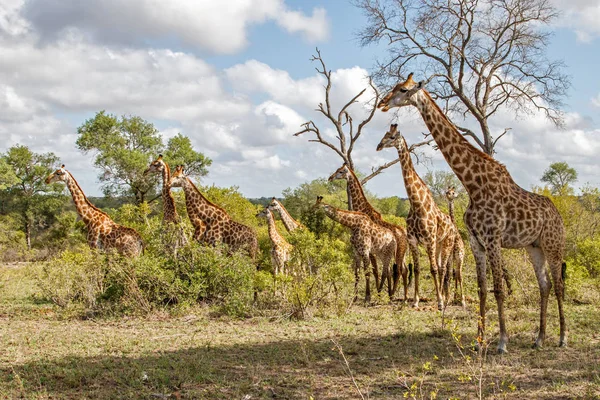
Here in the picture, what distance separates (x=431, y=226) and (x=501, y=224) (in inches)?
132

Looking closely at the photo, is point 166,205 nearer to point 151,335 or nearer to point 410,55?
point 151,335

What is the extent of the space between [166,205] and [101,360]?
19.3 ft

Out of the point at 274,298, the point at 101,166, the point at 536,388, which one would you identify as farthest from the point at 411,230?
the point at 101,166

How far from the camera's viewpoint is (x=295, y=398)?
5.54 meters

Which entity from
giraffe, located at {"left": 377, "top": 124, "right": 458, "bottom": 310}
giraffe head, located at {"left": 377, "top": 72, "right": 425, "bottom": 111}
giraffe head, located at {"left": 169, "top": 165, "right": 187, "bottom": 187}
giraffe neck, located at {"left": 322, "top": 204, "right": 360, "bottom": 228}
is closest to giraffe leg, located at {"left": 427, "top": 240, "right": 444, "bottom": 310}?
giraffe, located at {"left": 377, "top": 124, "right": 458, "bottom": 310}

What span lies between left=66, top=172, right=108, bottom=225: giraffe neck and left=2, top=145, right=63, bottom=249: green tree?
67.3 feet

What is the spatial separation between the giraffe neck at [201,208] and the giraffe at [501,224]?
18.6 feet

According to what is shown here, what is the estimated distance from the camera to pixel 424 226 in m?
10.4

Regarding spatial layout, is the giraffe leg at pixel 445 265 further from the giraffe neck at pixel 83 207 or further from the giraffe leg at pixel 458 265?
the giraffe neck at pixel 83 207

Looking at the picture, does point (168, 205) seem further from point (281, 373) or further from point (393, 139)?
point (281, 373)

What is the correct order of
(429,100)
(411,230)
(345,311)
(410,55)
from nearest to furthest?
(429,100) → (345,311) → (411,230) → (410,55)

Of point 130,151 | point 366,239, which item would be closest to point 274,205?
point 366,239

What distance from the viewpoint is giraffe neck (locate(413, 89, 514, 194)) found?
7418 millimetres

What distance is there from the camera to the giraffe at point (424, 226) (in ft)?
34.1
